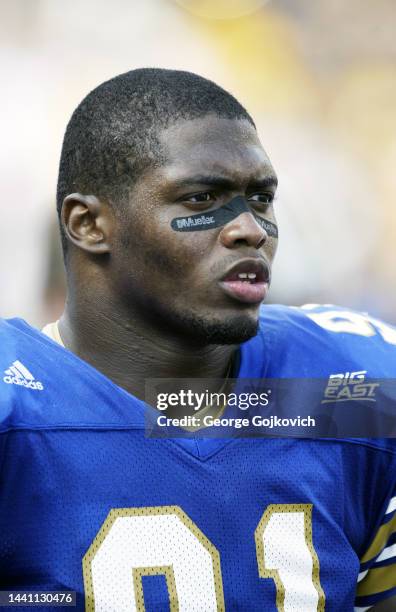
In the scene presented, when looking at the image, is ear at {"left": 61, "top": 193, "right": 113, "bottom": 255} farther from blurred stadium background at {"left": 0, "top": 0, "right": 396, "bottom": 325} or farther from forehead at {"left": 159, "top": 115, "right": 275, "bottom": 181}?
blurred stadium background at {"left": 0, "top": 0, "right": 396, "bottom": 325}

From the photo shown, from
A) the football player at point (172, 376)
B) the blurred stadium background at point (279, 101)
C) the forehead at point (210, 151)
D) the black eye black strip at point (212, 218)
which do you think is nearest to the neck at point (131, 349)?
the football player at point (172, 376)

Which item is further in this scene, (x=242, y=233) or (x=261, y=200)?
(x=261, y=200)

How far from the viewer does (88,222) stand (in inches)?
81.4

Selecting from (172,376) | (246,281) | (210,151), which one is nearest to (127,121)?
(210,151)

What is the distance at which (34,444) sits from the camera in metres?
1.67

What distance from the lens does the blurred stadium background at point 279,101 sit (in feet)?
15.8

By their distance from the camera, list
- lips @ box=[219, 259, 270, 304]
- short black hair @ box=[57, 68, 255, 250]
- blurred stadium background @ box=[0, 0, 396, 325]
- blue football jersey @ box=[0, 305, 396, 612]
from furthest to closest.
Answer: blurred stadium background @ box=[0, 0, 396, 325] < short black hair @ box=[57, 68, 255, 250] < lips @ box=[219, 259, 270, 304] < blue football jersey @ box=[0, 305, 396, 612]

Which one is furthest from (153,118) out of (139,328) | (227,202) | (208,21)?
(208,21)

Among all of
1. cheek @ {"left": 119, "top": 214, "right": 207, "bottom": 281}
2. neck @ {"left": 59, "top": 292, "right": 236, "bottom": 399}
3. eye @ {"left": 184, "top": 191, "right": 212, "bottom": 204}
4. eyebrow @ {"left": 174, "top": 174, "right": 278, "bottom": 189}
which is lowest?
neck @ {"left": 59, "top": 292, "right": 236, "bottom": 399}

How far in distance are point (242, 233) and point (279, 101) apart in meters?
3.93

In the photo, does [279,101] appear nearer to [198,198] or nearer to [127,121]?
[127,121]

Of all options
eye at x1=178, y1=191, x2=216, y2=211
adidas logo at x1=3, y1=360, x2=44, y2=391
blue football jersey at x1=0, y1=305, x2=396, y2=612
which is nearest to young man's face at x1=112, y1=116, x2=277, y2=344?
eye at x1=178, y1=191, x2=216, y2=211

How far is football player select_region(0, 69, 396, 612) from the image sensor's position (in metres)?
1.69

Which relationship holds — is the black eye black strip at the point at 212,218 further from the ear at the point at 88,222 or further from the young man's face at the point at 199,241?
the ear at the point at 88,222
